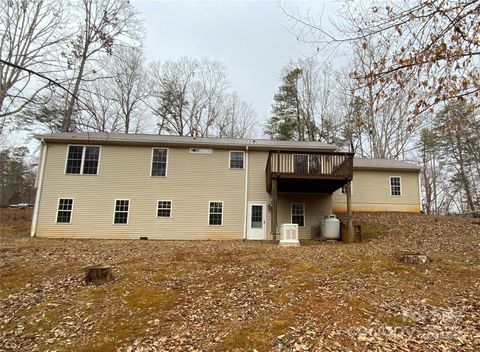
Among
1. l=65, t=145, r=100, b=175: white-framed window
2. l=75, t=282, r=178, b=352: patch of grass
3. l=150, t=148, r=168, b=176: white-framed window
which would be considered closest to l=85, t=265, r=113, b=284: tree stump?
l=75, t=282, r=178, b=352: patch of grass

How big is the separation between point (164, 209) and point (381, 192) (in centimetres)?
1226

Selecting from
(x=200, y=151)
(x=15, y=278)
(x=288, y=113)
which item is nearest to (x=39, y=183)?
(x=200, y=151)

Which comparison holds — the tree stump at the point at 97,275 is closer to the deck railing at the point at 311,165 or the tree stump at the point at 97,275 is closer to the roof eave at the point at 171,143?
the deck railing at the point at 311,165

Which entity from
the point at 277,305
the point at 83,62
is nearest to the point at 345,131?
the point at 83,62

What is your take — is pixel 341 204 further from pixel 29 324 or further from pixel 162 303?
pixel 29 324

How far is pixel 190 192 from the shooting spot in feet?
48.3

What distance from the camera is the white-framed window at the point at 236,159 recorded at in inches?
594

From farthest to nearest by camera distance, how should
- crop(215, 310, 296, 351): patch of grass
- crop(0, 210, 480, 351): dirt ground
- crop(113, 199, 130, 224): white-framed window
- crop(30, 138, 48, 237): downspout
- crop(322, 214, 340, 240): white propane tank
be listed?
crop(113, 199, 130, 224): white-framed window
crop(30, 138, 48, 237): downspout
crop(322, 214, 340, 240): white propane tank
crop(0, 210, 480, 351): dirt ground
crop(215, 310, 296, 351): patch of grass

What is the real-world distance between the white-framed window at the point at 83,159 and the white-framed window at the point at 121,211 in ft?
6.17

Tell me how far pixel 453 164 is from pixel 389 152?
27.5ft

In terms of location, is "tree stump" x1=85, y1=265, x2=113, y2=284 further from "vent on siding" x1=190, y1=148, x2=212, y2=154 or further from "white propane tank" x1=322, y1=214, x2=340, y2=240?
"white propane tank" x1=322, y1=214, x2=340, y2=240

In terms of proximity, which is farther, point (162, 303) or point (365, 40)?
point (162, 303)

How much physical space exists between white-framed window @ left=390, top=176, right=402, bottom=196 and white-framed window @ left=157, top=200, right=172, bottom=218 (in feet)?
41.5

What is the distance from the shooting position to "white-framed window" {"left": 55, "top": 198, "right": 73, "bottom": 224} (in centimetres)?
→ 1407
